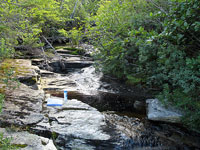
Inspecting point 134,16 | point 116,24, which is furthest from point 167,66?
point 116,24

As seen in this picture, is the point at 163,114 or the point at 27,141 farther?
the point at 163,114

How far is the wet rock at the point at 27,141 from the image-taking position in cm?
318

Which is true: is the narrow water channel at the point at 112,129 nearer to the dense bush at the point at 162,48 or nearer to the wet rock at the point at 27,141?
the wet rock at the point at 27,141

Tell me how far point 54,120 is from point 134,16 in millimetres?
6414

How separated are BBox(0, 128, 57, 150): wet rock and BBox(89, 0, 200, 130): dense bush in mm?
3163

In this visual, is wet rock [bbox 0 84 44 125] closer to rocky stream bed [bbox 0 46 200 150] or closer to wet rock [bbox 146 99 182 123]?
rocky stream bed [bbox 0 46 200 150]

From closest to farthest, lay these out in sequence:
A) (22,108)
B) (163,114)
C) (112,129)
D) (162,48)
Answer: (22,108) → (112,129) → (163,114) → (162,48)

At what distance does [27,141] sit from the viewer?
10.9 ft

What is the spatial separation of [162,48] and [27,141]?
5.04m

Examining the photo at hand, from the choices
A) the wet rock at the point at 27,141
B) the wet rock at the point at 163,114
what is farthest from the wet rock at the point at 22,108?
the wet rock at the point at 163,114

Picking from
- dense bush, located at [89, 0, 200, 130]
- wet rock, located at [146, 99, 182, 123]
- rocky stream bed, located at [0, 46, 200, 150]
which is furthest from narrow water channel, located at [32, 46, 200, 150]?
dense bush, located at [89, 0, 200, 130]

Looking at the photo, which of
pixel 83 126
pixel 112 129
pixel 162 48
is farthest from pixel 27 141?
pixel 162 48

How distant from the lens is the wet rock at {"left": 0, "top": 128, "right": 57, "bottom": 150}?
3180 mm

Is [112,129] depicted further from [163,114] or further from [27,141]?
[27,141]
